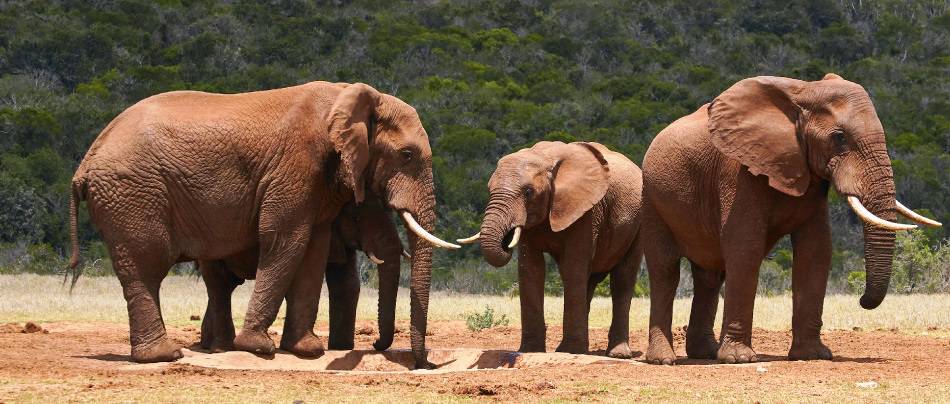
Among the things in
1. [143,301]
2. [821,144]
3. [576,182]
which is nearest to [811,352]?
[821,144]

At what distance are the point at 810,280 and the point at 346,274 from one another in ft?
13.1

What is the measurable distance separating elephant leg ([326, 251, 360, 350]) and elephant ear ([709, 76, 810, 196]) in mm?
3451

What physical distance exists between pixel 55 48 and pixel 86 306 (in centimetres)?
3396

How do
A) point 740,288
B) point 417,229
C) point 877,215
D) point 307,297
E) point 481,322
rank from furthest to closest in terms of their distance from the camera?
point 481,322 → point 307,297 → point 417,229 → point 740,288 → point 877,215

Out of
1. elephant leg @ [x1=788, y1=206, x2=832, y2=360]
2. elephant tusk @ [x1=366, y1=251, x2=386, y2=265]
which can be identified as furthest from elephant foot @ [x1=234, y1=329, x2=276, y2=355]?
elephant leg @ [x1=788, y1=206, x2=832, y2=360]

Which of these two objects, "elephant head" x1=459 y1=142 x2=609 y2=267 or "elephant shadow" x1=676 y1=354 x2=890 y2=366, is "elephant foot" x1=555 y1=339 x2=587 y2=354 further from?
"elephant head" x1=459 y1=142 x2=609 y2=267

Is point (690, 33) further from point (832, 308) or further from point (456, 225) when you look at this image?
point (832, 308)

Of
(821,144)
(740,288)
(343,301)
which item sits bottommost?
(343,301)

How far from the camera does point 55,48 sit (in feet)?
169

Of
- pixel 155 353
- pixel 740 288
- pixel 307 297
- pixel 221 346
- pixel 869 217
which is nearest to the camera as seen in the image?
pixel 869 217

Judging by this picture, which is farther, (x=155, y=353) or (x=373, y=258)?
(x=373, y=258)

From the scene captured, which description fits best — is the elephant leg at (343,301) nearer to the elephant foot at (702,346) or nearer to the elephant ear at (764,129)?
the elephant foot at (702,346)

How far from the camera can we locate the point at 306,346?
1325cm

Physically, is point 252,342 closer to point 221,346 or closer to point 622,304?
point 221,346
